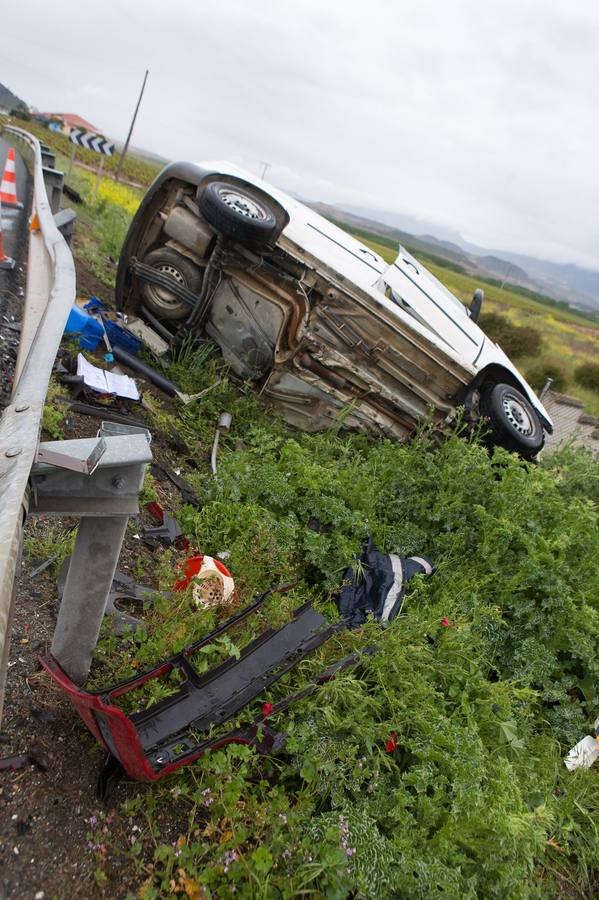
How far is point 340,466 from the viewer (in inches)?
194

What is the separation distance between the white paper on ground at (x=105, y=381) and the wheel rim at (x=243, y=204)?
5.86ft

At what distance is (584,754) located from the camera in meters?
3.31

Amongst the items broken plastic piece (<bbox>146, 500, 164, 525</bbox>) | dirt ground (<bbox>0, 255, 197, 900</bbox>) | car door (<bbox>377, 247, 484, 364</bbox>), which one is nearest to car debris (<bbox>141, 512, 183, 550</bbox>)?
broken plastic piece (<bbox>146, 500, 164, 525</bbox>)

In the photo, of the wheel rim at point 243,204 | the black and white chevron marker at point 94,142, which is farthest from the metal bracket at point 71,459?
the black and white chevron marker at point 94,142

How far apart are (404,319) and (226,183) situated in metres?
2.02

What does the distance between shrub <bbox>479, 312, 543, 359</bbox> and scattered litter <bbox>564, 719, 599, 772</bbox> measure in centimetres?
1548

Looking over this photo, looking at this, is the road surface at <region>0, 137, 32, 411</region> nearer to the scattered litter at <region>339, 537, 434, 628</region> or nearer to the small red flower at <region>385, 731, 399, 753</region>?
the scattered litter at <region>339, 537, 434, 628</region>

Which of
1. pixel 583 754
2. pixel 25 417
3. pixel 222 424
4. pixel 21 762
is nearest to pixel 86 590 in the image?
pixel 21 762

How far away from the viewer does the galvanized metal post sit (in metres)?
1.84

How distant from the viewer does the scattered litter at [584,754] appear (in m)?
3.24

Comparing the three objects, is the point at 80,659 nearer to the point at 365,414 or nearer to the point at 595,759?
the point at 595,759

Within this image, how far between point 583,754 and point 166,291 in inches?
193

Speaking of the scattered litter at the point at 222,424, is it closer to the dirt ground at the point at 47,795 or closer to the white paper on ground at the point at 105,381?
the white paper on ground at the point at 105,381

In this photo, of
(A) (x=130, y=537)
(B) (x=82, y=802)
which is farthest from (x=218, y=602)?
(B) (x=82, y=802)
